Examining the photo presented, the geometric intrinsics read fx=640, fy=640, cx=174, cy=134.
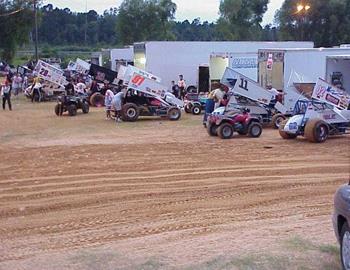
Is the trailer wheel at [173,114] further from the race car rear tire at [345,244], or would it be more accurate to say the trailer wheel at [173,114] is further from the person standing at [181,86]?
the race car rear tire at [345,244]

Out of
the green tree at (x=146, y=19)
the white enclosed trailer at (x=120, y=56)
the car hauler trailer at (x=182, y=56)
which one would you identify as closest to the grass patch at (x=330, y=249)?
the car hauler trailer at (x=182, y=56)

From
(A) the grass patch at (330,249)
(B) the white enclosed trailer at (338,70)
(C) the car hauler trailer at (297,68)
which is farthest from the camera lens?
(B) the white enclosed trailer at (338,70)

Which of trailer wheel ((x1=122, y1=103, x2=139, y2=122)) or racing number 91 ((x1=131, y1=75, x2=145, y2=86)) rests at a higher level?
racing number 91 ((x1=131, y1=75, x2=145, y2=86))

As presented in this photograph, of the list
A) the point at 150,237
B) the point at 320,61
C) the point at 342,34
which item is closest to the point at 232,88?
the point at 320,61

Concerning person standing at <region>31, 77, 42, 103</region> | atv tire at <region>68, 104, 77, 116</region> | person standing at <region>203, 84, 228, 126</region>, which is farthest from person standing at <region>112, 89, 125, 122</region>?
person standing at <region>31, 77, 42, 103</region>

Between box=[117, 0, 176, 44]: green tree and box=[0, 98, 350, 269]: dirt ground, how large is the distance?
53791mm

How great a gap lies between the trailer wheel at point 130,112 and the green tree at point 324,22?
34934 mm

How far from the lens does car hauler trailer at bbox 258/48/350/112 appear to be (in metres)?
21.4

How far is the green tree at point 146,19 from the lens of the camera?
2805 inches

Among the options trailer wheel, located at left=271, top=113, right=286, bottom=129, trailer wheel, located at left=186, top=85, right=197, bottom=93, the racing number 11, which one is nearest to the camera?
the racing number 11

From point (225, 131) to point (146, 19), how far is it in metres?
56.0

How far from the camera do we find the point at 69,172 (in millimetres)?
12781

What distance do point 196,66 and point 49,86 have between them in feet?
25.7

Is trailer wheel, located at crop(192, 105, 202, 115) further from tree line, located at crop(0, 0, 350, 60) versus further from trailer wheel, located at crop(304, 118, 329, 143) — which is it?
tree line, located at crop(0, 0, 350, 60)
